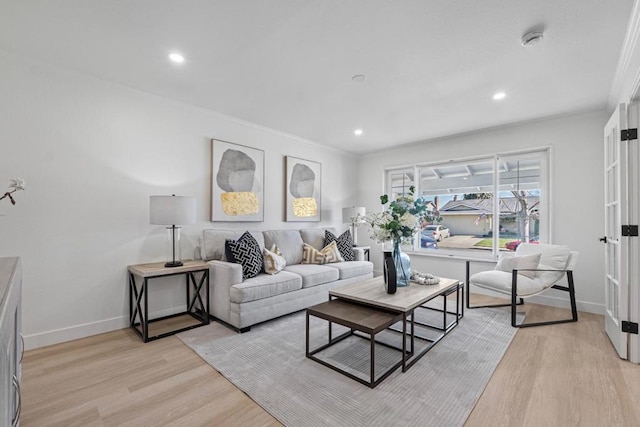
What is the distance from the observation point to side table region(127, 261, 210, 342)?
264cm

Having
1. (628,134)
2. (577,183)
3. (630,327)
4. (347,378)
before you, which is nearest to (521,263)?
(630,327)

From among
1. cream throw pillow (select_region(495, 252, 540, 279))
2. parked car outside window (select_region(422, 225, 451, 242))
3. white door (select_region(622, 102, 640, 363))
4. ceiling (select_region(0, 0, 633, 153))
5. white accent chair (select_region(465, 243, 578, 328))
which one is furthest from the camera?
parked car outside window (select_region(422, 225, 451, 242))

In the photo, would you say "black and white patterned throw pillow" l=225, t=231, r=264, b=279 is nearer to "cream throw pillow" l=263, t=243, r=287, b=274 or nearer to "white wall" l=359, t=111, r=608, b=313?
"cream throw pillow" l=263, t=243, r=287, b=274

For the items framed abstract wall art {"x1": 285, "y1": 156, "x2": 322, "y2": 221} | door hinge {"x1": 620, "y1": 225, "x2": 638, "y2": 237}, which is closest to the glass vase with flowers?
door hinge {"x1": 620, "y1": 225, "x2": 638, "y2": 237}

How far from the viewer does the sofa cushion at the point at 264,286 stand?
2.79 metres

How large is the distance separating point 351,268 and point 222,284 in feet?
5.81

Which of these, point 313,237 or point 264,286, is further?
point 313,237

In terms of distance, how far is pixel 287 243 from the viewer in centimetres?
401

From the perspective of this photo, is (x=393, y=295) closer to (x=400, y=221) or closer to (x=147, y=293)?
(x=400, y=221)

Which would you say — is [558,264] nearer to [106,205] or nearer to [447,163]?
[447,163]

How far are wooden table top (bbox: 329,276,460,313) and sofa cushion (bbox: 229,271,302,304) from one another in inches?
29.1

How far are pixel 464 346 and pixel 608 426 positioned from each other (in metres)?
1.00

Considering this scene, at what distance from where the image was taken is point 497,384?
1.96 m

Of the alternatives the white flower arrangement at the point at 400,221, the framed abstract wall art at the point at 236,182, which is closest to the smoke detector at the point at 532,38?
the white flower arrangement at the point at 400,221
